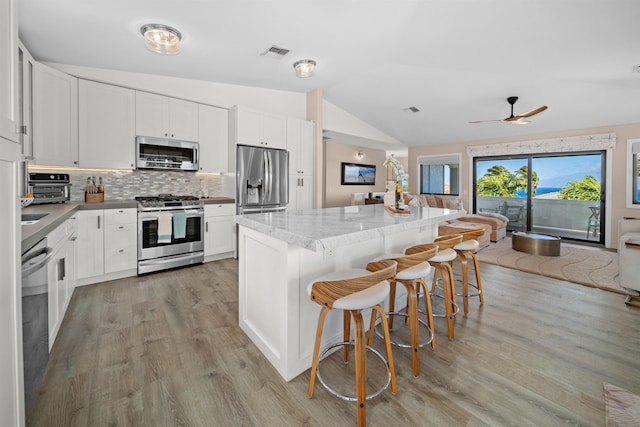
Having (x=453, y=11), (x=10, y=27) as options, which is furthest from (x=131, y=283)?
(x=453, y=11)

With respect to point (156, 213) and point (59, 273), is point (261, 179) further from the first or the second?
point (59, 273)

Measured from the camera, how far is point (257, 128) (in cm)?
449

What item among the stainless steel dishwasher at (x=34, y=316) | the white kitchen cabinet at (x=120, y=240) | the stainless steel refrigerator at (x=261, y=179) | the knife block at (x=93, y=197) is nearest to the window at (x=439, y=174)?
the stainless steel refrigerator at (x=261, y=179)

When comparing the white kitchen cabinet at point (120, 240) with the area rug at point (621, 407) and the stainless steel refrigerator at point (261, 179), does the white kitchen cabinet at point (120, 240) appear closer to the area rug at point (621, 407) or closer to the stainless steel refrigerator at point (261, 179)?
the stainless steel refrigerator at point (261, 179)

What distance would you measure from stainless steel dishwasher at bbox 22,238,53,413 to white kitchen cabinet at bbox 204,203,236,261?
2.37m

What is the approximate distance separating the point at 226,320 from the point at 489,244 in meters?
5.15

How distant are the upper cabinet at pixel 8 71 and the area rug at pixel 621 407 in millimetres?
2817

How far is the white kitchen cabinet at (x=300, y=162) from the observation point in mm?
4945

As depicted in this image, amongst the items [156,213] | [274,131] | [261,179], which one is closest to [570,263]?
[261,179]

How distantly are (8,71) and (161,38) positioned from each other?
87.4 inches

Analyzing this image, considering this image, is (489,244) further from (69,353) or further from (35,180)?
(35,180)

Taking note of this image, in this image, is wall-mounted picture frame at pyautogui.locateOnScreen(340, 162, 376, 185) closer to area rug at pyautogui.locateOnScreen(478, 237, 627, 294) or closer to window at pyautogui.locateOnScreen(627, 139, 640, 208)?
area rug at pyautogui.locateOnScreen(478, 237, 627, 294)

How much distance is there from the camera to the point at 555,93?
468cm

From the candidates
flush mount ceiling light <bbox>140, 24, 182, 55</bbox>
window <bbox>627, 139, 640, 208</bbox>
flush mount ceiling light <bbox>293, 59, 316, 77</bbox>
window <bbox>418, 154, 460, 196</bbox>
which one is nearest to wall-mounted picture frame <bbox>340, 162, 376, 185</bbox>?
window <bbox>418, 154, 460, 196</bbox>
